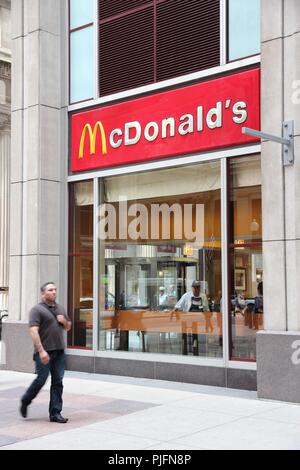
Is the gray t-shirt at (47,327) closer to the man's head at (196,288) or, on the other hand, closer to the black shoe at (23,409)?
the black shoe at (23,409)

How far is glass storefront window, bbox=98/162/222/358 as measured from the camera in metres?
10.8

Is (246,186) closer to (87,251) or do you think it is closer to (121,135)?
(121,135)

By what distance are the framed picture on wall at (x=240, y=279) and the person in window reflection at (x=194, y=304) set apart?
2.37 ft

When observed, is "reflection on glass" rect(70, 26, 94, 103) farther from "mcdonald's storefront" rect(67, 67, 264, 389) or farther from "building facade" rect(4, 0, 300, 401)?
"mcdonald's storefront" rect(67, 67, 264, 389)

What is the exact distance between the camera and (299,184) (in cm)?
903

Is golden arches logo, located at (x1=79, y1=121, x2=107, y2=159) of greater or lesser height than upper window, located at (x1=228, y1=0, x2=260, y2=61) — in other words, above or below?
below

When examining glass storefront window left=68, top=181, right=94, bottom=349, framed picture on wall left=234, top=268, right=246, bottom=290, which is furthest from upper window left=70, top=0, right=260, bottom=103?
framed picture on wall left=234, top=268, right=246, bottom=290

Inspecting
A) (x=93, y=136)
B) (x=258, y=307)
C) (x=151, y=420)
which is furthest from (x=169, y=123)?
(x=151, y=420)

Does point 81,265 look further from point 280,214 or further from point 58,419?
point 58,419

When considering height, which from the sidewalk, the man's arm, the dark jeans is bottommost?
the sidewalk

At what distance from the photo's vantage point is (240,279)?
33.7ft

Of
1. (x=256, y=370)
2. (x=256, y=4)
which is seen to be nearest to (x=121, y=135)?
(x=256, y=4)

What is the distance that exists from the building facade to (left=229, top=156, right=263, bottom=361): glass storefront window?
0.02 m

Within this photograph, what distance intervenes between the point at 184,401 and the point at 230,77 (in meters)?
5.11
